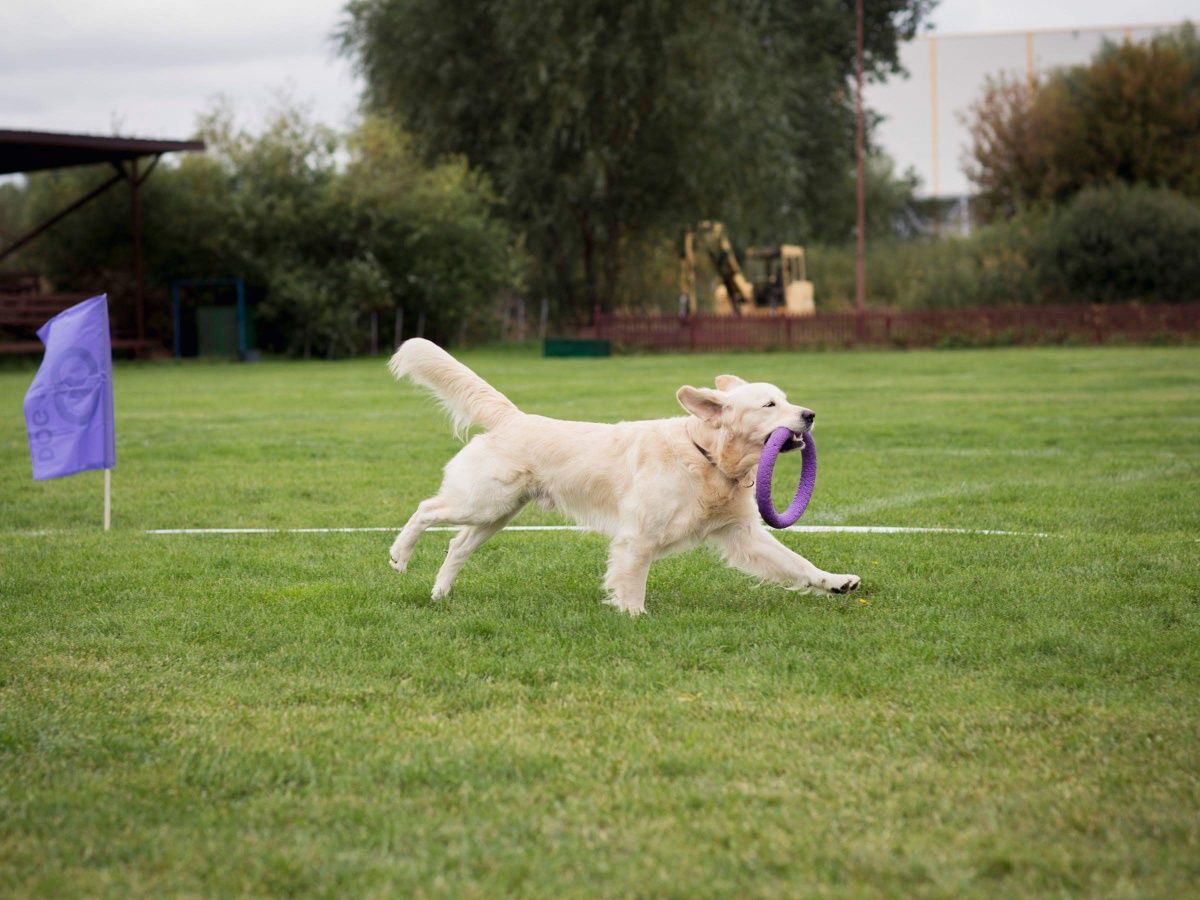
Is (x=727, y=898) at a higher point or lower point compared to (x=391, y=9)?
lower

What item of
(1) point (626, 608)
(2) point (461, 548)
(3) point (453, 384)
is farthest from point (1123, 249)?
(1) point (626, 608)

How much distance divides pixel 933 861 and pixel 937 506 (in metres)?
5.98

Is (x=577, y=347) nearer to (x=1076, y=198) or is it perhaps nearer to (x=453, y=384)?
(x=1076, y=198)

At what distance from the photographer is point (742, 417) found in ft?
19.8

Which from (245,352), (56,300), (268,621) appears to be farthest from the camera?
(245,352)

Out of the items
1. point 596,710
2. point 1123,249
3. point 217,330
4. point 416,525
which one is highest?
point 1123,249

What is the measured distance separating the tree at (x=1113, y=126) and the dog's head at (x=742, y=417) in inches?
1551

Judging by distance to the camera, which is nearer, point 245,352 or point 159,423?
point 159,423

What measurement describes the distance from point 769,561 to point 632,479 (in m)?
0.77

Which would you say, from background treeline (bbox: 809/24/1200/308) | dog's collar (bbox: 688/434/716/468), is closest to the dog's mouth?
dog's collar (bbox: 688/434/716/468)

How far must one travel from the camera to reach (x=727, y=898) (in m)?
2.96

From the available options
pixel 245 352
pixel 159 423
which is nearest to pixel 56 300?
pixel 245 352

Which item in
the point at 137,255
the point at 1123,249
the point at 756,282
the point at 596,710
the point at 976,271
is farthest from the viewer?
the point at 756,282

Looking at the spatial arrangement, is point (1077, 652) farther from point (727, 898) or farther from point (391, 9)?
point (391, 9)
